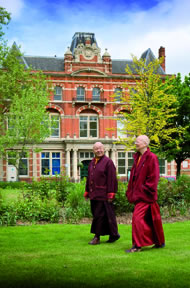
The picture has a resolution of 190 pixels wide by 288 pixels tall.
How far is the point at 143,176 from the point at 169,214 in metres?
4.60

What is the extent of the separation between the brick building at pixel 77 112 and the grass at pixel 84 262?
2538cm

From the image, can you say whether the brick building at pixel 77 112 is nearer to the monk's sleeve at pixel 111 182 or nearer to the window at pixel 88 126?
the window at pixel 88 126

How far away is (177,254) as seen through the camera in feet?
18.9

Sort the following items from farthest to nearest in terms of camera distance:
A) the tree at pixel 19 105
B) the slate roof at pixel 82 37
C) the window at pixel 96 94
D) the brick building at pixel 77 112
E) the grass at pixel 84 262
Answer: the slate roof at pixel 82 37, the window at pixel 96 94, the brick building at pixel 77 112, the tree at pixel 19 105, the grass at pixel 84 262

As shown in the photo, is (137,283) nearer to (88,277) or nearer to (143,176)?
(88,277)

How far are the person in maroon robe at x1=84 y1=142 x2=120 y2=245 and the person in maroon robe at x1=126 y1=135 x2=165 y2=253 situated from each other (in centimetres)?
72

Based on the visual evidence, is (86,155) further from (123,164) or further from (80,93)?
(80,93)

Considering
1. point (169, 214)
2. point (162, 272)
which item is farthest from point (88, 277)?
point (169, 214)

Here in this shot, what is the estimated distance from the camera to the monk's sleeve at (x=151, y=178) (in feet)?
19.9

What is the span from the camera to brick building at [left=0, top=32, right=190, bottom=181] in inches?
1300

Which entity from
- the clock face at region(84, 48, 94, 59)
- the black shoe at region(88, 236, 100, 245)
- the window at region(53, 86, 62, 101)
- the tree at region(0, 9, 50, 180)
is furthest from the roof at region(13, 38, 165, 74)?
the black shoe at region(88, 236, 100, 245)

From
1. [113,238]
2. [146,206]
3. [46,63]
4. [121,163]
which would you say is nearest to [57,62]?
[46,63]

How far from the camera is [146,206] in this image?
611 cm

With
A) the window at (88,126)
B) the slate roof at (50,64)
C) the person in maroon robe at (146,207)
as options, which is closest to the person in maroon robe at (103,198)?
the person in maroon robe at (146,207)
